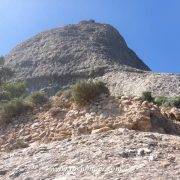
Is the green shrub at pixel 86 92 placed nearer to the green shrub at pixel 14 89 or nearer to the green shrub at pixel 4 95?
the green shrub at pixel 4 95

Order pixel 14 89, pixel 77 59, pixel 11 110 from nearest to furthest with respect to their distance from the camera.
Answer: pixel 11 110, pixel 14 89, pixel 77 59

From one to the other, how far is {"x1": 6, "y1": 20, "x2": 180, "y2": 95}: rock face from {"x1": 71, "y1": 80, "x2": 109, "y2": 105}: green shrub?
27.2 meters

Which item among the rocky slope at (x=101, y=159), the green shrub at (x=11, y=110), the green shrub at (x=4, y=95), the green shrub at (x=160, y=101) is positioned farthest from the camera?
the green shrub at (x=160, y=101)

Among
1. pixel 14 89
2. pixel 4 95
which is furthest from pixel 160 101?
pixel 4 95

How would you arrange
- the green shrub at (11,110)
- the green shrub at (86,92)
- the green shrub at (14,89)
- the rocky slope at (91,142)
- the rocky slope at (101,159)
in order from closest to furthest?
the rocky slope at (101,159) < the rocky slope at (91,142) < the green shrub at (86,92) < the green shrub at (11,110) < the green shrub at (14,89)

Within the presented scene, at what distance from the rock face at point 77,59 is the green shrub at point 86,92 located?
2723cm

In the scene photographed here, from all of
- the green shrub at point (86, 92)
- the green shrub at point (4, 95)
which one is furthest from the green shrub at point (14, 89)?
the green shrub at point (86, 92)

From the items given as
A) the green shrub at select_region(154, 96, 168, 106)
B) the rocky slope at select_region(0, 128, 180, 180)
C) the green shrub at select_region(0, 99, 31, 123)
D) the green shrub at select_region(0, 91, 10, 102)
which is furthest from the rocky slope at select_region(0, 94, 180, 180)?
the green shrub at select_region(154, 96, 168, 106)

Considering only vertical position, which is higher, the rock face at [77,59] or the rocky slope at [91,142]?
the rock face at [77,59]

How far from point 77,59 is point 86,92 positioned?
44.3 metres

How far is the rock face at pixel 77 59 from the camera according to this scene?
53000mm

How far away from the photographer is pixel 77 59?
6069cm

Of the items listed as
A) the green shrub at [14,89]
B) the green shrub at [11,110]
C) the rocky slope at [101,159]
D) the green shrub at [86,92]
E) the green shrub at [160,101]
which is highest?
the green shrub at [14,89]

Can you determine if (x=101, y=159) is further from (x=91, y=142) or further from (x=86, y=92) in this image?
(x=86, y=92)
